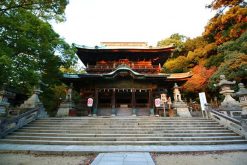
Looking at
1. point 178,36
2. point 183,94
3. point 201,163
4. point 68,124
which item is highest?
point 178,36

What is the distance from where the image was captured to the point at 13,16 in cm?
964

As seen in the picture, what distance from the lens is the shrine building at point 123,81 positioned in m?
16.8

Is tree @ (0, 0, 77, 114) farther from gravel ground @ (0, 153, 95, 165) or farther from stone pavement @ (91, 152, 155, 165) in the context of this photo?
stone pavement @ (91, 152, 155, 165)

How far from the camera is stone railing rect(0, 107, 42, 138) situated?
884 centimetres

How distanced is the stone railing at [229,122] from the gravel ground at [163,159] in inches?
101

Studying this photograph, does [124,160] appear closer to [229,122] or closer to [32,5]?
[229,122]

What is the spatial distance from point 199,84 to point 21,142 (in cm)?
2050

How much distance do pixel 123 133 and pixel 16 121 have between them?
6278mm

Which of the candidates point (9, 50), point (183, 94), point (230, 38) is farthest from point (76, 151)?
point (230, 38)

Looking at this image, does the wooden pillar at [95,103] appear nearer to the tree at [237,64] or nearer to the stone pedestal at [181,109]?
the stone pedestal at [181,109]

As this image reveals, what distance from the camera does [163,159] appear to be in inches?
226

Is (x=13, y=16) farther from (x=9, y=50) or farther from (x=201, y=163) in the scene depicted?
(x=201, y=163)

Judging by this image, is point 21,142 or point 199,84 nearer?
point 21,142

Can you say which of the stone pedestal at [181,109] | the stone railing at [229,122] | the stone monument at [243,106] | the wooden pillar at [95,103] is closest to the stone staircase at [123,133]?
the stone railing at [229,122]
